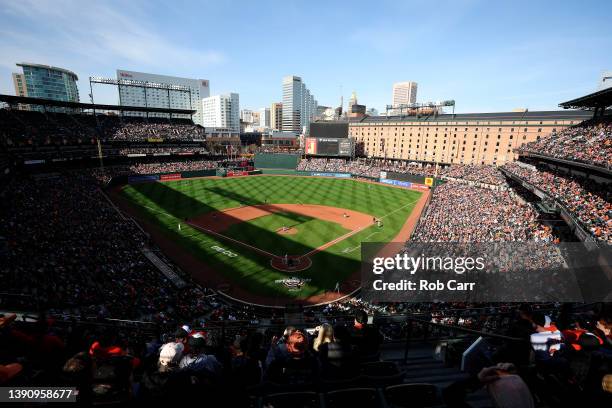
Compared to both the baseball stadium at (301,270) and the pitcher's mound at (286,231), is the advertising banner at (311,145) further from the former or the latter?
the pitcher's mound at (286,231)

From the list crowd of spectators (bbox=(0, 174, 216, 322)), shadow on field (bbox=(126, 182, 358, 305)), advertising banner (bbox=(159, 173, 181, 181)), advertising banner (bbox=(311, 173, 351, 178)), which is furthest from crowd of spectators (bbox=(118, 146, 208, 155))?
crowd of spectators (bbox=(0, 174, 216, 322))

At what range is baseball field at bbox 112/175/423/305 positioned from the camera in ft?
76.8

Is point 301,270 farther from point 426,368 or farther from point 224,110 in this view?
point 224,110

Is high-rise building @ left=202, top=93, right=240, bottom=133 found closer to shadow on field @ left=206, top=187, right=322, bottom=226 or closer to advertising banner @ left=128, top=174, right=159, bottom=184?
advertising banner @ left=128, top=174, right=159, bottom=184

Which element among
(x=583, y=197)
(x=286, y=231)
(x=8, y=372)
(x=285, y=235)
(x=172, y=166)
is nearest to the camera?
(x=8, y=372)

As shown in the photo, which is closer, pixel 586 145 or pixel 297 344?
pixel 297 344

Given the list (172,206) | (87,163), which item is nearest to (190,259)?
(172,206)

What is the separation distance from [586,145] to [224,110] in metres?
184

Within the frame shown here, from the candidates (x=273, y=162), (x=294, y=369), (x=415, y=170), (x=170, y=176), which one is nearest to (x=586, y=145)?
(x=294, y=369)

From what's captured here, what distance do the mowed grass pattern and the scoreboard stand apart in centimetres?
3826

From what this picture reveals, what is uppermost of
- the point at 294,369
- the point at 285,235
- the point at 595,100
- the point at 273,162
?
the point at 595,100

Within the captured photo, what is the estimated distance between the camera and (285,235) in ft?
108

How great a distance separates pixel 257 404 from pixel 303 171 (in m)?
67.9

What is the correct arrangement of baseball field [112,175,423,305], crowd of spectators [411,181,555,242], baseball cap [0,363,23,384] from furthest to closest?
crowd of spectators [411,181,555,242] → baseball field [112,175,423,305] → baseball cap [0,363,23,384]
